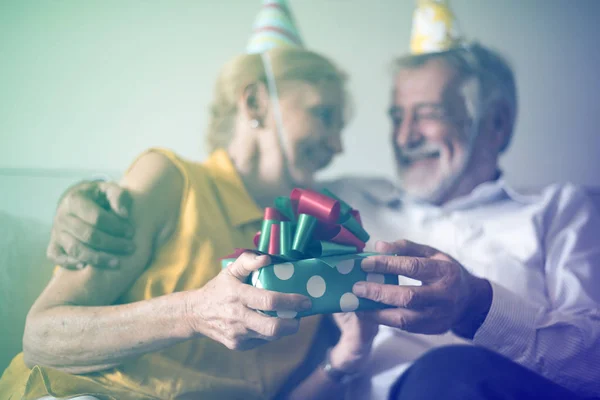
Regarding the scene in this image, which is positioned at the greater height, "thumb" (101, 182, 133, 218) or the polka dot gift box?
"thumb" (101, 182, 133, 218)

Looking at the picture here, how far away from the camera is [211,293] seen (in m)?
0.52

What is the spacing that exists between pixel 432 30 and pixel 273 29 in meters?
0.34

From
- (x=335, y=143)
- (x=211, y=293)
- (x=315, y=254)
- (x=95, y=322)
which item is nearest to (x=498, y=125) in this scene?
(x=335, y=143)

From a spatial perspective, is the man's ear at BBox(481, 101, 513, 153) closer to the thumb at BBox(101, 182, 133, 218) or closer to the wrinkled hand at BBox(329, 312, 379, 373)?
the wrinkled hand at BBox(329, 312, 379, 373)

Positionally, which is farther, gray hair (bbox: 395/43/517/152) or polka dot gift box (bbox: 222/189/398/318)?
gray hair (bbox: 395/43/517/152)

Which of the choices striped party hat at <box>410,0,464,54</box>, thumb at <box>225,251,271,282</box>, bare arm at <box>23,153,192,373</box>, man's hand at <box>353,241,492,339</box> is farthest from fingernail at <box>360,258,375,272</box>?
striped party hat at <box>410,0,464,54</box>

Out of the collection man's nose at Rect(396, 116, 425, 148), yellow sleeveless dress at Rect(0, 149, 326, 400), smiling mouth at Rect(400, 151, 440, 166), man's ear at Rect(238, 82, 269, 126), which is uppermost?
man's ear at Rect(238, 82, 269, 126)

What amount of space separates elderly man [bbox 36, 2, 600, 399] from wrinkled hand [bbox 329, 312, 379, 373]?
0.08ft

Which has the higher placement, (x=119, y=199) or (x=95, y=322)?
(x=119, y=199)

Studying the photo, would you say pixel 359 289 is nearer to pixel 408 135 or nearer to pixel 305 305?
pixel 305 305

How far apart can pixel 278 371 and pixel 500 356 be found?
1.08 ft

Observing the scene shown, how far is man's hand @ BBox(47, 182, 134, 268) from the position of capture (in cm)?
58

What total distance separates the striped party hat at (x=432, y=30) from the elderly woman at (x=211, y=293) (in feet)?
0.74

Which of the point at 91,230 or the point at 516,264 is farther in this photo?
the point at 516,264
